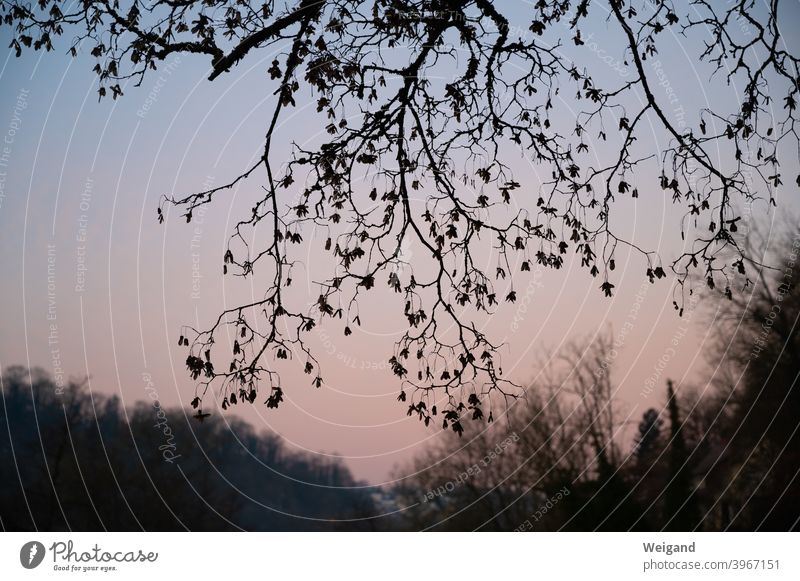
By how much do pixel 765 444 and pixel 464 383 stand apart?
542cm

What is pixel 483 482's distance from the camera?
12.8 metres
